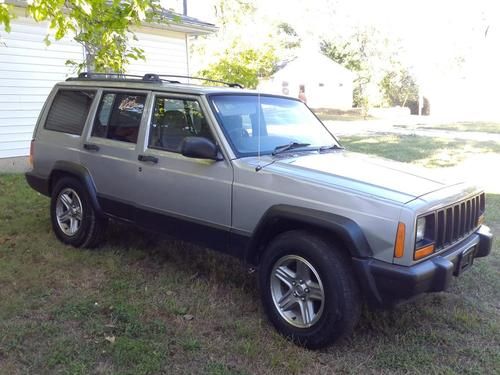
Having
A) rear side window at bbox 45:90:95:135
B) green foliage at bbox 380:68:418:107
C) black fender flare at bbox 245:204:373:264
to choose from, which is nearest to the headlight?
black fender flare at bbox 245:204:373:264

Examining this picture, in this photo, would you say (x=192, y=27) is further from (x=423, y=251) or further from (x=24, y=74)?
(x=423, y=251)

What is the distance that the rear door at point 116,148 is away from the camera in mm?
4797

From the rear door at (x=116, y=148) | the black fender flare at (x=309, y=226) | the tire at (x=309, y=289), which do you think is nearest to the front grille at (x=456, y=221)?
the black fender flare at (x=309, y=226)

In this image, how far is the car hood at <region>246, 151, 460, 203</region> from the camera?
11.3ft

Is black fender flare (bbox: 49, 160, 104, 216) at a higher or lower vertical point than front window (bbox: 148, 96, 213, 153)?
lower


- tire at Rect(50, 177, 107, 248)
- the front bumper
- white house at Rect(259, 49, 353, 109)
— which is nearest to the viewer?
the front bumper

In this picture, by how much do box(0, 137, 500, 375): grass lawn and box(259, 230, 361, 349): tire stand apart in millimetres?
149

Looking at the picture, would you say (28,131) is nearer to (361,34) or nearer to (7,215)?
(7,215)

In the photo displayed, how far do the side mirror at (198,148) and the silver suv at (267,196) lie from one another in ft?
0.04

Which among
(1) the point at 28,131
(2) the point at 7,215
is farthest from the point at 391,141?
(2) the point at 7,215

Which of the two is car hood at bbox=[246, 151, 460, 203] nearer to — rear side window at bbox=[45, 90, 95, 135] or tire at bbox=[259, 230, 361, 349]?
tire at bbox=[259, 230, 361, 349]

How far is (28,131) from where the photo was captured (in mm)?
10500

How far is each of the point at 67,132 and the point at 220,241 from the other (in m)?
2.49

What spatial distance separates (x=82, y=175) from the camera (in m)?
5.21
